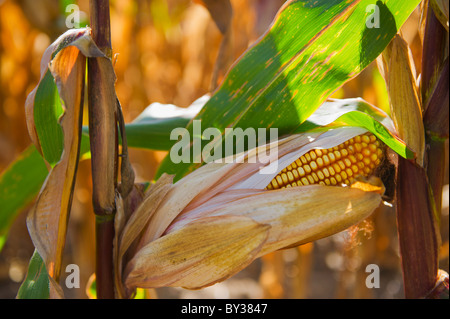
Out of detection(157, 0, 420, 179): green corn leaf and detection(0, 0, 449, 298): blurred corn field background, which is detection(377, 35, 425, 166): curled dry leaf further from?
detection(0, 0, 449, 298): blurred corn field background

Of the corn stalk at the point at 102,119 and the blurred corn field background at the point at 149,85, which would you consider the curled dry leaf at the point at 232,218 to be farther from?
the blurred corn field background at the point at 149,85

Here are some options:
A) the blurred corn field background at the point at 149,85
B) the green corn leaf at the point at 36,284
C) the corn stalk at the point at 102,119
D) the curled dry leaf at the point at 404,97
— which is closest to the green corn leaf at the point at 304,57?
the curled dry leaf at the point at 404,97

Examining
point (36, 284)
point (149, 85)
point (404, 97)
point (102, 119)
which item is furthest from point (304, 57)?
point (149, 85)

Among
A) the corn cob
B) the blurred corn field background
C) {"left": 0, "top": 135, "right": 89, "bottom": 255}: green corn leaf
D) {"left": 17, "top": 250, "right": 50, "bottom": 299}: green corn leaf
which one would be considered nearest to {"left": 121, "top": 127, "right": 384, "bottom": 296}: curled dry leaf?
the corn cob

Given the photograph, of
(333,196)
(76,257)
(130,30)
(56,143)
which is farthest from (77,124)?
(130,30)

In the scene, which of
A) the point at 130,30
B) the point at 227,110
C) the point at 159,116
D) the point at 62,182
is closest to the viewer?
the point at 62,182

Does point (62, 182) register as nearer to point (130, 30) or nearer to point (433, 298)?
point (433, 298)

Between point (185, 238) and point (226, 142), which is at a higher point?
point (226, 142)

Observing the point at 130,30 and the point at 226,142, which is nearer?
the point at 226,142
